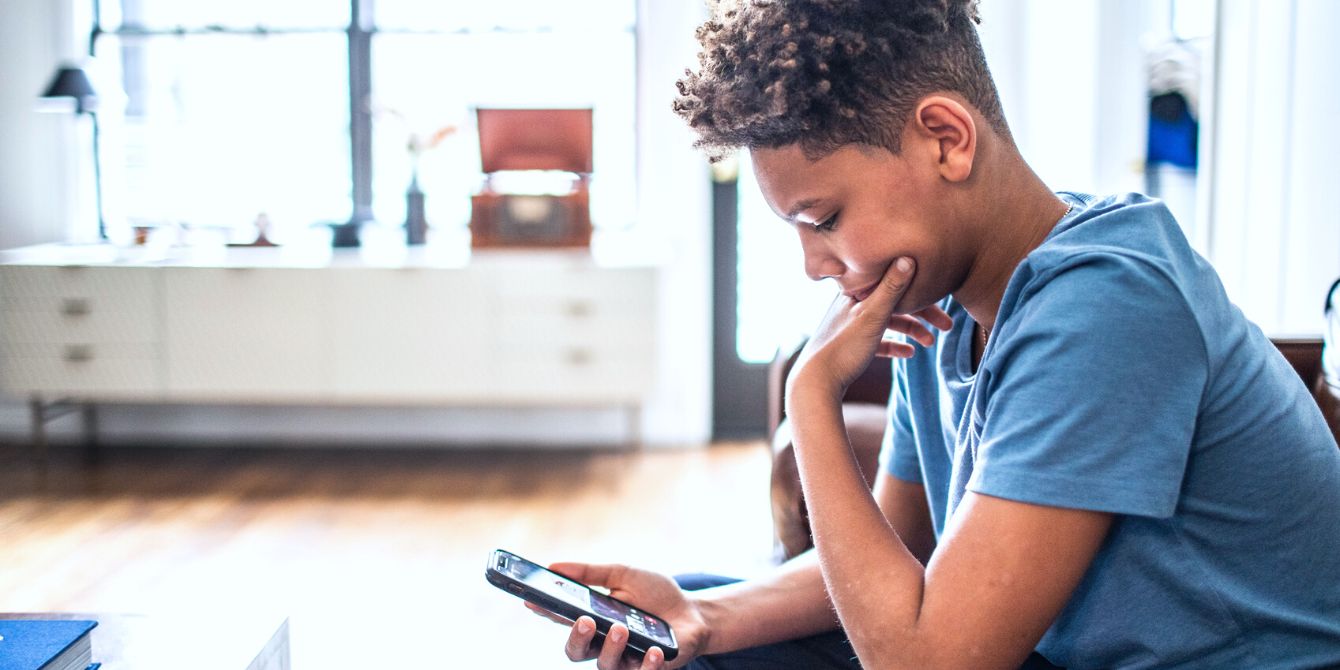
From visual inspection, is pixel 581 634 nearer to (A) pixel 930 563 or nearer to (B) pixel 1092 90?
(A) pixel 930 563

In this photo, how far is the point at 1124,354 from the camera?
828 millimetres

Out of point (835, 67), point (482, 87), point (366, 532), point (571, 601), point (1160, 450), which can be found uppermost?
point (482, 87)

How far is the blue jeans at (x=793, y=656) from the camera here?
48.8 inches

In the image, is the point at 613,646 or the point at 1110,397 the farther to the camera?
the point at 613,646

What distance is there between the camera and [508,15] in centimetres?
422

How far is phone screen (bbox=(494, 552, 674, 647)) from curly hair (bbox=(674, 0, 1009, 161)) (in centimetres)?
46

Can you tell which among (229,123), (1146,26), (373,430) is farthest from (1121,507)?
(229,123)

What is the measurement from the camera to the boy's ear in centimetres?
96

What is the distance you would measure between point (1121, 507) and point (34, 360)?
3719mm

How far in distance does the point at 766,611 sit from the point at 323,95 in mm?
3488

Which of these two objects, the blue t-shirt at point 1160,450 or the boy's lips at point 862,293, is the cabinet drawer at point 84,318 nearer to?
the boy's lips at point 862,293

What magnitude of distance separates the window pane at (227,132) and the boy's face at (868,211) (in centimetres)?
350

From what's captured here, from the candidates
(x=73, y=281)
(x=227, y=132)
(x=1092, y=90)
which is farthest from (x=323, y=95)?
(x=1092, y=90)

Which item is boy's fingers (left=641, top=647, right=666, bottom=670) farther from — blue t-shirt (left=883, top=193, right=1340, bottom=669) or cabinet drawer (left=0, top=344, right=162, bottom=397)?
cabinet drawer (left=0, top=344, right=162, bottom=397)
